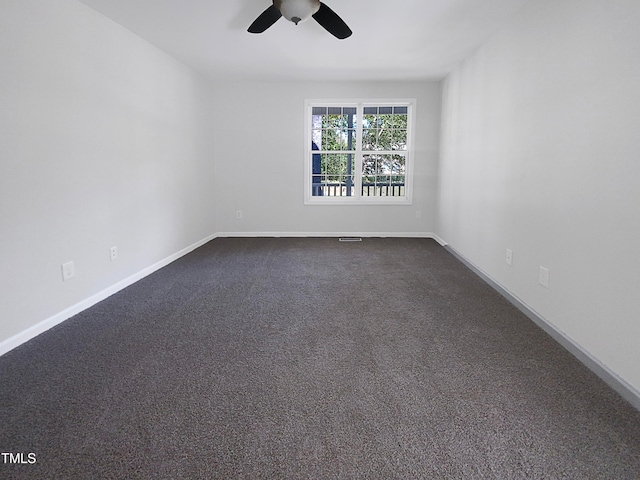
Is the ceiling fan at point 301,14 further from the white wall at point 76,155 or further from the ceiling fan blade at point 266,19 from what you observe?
the white wall at point 76,155

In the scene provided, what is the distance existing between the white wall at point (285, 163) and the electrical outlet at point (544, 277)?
322 cm

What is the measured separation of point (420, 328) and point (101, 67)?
321 cm

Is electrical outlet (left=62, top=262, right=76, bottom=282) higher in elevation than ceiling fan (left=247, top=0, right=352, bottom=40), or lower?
lower

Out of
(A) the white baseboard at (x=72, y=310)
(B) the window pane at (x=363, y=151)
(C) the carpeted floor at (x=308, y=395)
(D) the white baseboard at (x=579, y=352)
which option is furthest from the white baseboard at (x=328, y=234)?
(C) the carpeted floor at (x=308, y=395)

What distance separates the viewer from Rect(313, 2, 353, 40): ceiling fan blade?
9.04ft

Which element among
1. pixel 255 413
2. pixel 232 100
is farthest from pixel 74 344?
pixel 232 100

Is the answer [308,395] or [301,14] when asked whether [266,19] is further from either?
[308,395]

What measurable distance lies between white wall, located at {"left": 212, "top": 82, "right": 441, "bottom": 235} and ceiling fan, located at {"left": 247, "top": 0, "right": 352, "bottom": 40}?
254 cm

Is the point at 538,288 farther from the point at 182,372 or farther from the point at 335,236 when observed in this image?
the point at 335,236

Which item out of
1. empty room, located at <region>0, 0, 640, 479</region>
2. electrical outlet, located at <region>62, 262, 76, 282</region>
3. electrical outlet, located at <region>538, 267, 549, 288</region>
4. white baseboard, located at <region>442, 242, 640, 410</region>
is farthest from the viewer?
electrical outlet, located at <region>62, 262, 76, 282</region>

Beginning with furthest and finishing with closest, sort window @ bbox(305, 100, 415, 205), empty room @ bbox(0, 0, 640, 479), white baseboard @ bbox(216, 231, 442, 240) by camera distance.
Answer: white baseboard @ bbox(216, 231, 442, 240) < window @ bbox(305, 100, 415, 205) < empty room @ bbox(0, 0, 640, 479)

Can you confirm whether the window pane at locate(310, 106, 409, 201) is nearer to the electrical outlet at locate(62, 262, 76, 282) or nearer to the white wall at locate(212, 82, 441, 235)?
the white wall at locate(212, 82, 441, 235)

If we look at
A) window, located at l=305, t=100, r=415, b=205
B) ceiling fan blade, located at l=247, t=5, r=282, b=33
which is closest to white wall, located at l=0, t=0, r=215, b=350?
ceiling fan blade, located at l=247, t=5, r=282, b=33

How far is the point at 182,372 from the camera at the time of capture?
1.92 metres
